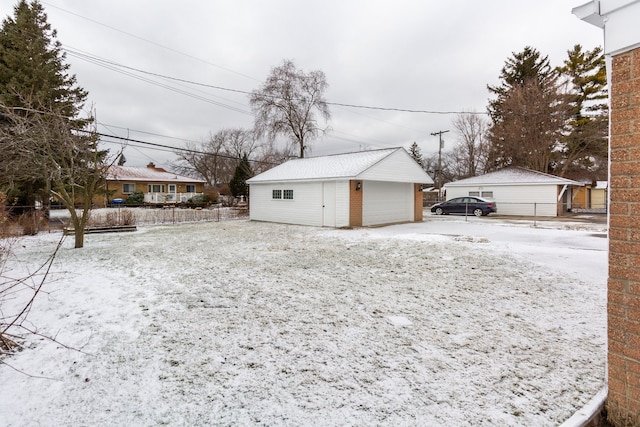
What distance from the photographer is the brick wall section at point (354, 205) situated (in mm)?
14266

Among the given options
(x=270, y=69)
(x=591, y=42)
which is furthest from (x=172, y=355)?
(x=591, y=42)

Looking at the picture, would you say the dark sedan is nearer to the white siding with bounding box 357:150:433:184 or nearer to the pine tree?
the white siding with bounding box 357:150:433:184

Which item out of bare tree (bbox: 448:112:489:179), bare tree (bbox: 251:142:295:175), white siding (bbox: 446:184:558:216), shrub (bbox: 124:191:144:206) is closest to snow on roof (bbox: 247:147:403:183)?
white siding (bbox: 446:184:558:216)

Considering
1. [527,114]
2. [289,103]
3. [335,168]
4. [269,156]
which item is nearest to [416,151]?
[527,114]

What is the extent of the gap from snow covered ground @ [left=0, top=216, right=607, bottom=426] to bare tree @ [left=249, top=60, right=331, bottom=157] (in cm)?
2365

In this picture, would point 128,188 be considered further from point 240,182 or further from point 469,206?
point 469,206

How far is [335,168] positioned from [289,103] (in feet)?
47.6

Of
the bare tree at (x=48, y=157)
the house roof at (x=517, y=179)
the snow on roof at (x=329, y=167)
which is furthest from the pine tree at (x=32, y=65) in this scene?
the house roof at (x=517, y=179)

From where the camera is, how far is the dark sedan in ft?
69.0

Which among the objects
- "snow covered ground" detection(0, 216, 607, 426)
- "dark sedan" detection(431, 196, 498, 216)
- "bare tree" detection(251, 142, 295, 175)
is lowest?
"snow covered ground" detection(0, 216, 607, 426)

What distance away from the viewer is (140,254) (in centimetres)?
829

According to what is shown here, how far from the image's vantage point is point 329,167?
54.2 ft

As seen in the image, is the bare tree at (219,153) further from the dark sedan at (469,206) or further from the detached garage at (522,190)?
the detached garage at (522,190)

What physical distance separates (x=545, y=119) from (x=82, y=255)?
3161cm
